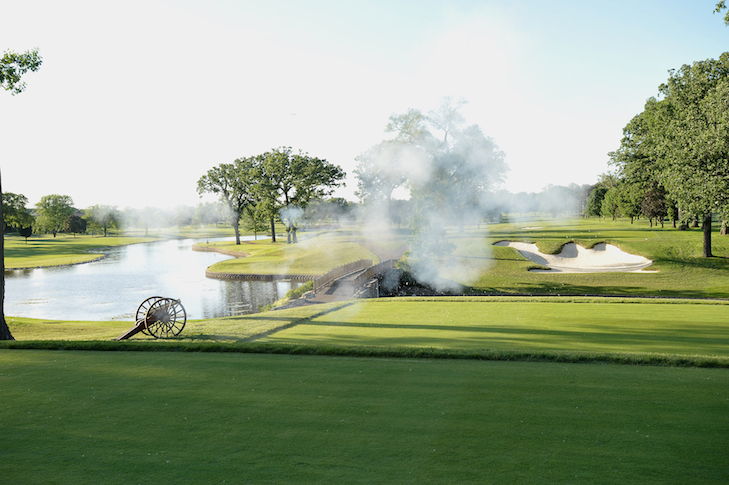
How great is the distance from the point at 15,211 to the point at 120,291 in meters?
78.9

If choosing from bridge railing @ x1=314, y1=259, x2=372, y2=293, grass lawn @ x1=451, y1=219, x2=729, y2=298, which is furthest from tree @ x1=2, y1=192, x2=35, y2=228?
grass lawn @ x1=451, y1=219, x2=729, y2=298

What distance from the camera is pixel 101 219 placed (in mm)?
122125

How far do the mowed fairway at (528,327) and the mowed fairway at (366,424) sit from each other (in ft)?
7.90

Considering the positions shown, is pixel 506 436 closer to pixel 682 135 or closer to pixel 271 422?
pixel 271 422

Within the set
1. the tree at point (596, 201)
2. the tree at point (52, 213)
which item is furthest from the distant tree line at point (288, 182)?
the tree at point (52, 213)

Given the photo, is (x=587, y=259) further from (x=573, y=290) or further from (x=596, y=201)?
(x=596, y=201)

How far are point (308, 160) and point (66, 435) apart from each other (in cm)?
5698

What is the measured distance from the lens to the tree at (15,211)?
8850 centimetres

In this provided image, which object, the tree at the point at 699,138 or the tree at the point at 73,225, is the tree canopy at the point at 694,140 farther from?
the tree at the point at 73,225

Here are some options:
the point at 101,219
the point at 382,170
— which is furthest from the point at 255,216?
the point at 101,219

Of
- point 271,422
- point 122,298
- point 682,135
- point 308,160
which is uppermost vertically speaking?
point 308,160

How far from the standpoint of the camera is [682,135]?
80.3ft

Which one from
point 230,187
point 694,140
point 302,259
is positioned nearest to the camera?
point 694,140

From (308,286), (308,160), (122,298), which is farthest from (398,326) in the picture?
(308,160)
